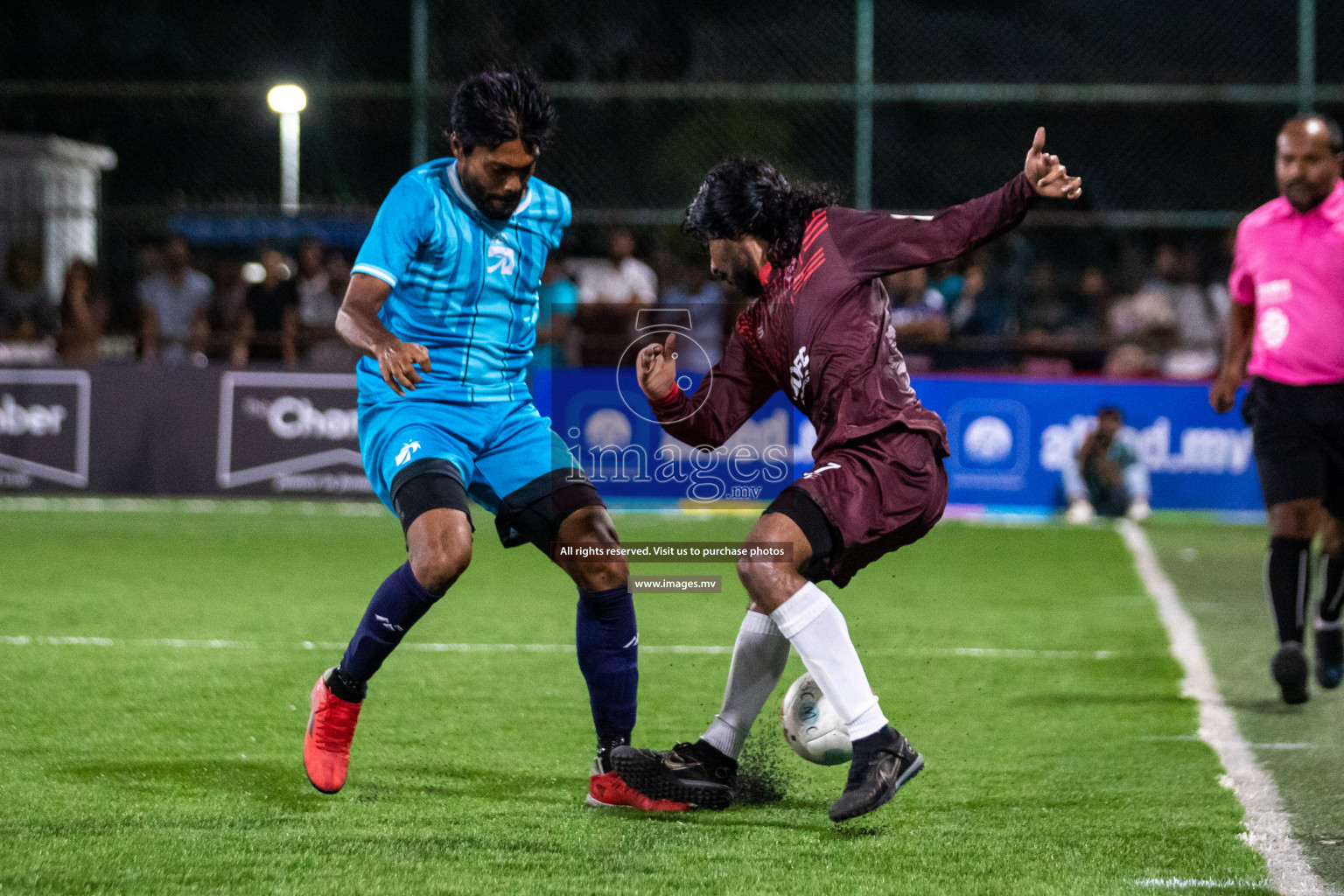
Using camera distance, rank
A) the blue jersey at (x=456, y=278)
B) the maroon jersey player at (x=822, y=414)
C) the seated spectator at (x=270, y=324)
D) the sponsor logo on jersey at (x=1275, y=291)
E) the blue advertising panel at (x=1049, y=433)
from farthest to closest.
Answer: the seated spectator at (x=270, y=324), the blue advertising panel at (x=1049, y=433), the sponsor logo on jersey at (x=1275, y=291), the blue jersey at (x=456, y=278), the maroon jersey player at (x=822, y=414)

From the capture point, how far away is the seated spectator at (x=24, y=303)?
15.1 m

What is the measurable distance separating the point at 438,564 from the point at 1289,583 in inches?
139

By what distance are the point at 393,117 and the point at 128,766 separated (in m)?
12.7

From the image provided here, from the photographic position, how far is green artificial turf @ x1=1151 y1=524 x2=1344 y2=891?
4.41m

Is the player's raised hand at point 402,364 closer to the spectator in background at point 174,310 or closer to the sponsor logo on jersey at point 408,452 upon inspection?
the sponsor logo on jersey at point 408,452

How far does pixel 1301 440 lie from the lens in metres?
6.12

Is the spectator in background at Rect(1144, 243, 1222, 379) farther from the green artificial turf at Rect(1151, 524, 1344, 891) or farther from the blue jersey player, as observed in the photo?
the blue jersey player

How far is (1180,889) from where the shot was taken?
369 centimetres

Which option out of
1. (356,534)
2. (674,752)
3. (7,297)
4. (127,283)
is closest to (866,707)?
(674,752)

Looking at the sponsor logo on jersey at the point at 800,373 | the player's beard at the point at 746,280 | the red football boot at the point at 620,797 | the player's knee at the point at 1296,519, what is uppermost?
the player's beard at the point at 746,280

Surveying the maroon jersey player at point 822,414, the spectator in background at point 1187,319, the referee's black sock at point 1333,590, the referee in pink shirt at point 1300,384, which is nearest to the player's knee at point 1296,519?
the referee in pink shirt at point 1300,384

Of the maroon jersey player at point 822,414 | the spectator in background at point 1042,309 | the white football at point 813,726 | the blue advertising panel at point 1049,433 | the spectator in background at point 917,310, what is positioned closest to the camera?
the maroon jersey player at point 822,414

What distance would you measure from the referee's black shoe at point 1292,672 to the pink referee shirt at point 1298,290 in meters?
1.04

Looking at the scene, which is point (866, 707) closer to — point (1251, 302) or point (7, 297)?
point (1251, 302)
